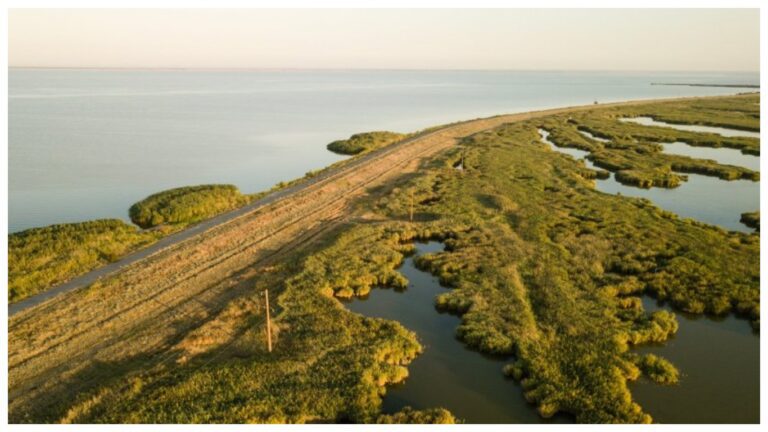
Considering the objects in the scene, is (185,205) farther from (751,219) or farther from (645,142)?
(645,142)

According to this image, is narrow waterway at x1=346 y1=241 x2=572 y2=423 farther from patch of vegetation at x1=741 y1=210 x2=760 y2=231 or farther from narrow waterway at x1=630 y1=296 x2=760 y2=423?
patch of vegetation at x1=741 y1=210 x2=760 y2=231

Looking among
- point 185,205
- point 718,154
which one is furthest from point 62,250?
point 718,154

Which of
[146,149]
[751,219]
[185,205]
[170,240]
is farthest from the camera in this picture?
[146,149]

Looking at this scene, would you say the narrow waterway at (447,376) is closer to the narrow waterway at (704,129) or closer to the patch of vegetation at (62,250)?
the patch of vegetation at (62,250)

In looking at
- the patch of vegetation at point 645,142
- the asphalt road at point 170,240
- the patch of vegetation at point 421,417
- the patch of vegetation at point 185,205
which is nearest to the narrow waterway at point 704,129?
the patch of vegetation at point 645,142

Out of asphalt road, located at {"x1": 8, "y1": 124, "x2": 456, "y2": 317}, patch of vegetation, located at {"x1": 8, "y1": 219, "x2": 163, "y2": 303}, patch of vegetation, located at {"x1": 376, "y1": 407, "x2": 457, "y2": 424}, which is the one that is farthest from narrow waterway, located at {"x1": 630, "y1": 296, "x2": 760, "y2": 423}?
patch of vegetation, located at {"x1": 8, "y1": 219, "x2": 163, "y2": 303}

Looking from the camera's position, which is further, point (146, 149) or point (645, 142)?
point (645, 142)

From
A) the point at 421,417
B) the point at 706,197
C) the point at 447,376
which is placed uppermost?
the point at 706,197
